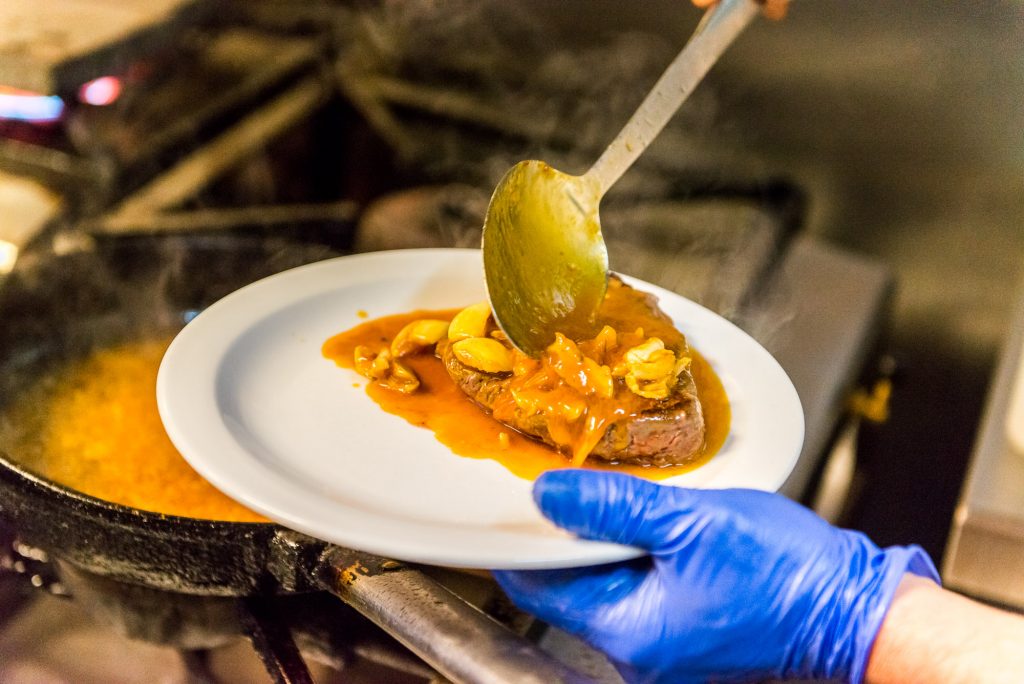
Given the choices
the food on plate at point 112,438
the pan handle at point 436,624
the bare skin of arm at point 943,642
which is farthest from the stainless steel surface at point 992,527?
the food on plate at point 112,438

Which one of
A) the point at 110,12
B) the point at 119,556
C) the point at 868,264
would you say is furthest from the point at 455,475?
the point at 868,264

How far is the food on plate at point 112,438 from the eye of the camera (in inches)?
54.1

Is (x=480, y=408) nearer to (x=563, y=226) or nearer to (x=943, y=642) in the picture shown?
(x=563, y=226)

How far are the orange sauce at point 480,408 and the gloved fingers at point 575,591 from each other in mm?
139

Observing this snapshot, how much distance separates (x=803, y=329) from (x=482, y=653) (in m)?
1.35


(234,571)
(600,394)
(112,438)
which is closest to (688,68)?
(600,394)

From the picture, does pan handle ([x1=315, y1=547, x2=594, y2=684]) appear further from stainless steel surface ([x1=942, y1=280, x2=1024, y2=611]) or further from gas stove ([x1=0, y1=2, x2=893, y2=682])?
stainless steel surface ([x1=942, y1=280, x2=1024, y2=611])

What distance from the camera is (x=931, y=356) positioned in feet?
8.46

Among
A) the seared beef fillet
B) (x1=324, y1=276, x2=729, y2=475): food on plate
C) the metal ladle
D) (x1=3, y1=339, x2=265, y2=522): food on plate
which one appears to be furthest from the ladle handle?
(x1=3, y1=339, x2=265, y2=522): food on plate

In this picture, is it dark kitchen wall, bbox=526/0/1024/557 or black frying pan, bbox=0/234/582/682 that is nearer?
black frying pan, bbox=0/234/582/682

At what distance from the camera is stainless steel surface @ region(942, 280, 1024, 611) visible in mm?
1560

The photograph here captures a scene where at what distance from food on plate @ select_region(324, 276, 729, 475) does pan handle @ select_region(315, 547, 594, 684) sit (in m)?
0.21

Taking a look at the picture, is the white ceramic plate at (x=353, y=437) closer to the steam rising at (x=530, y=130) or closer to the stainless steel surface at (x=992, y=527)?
the stainless steel surface at (x=992, y=527)

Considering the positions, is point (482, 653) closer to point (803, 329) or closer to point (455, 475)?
point (455, 475)
